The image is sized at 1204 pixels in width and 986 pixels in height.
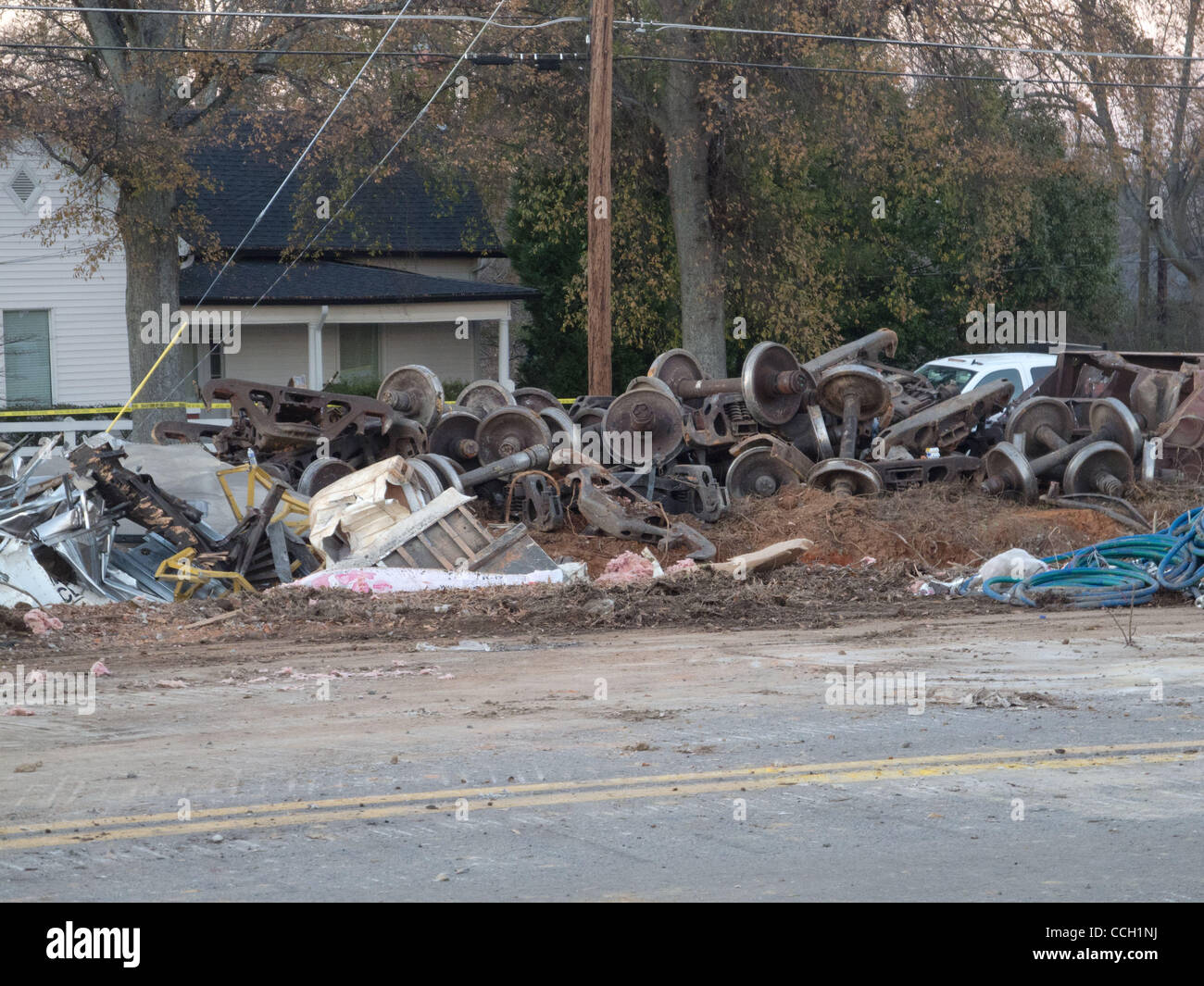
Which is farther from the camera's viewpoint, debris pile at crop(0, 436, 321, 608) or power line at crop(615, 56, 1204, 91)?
power line at crop(615, 56, 1204, 91)

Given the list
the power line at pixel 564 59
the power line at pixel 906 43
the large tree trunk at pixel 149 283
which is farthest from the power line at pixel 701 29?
the large tree trunk at pixel 149 283

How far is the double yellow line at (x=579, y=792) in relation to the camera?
6.24 m

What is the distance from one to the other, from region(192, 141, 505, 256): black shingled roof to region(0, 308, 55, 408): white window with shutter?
4.13m

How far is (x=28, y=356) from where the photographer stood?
29.3 metres

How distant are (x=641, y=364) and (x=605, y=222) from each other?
547 inches

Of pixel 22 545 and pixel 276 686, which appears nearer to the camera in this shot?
pixel 276 686

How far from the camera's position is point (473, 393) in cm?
1830

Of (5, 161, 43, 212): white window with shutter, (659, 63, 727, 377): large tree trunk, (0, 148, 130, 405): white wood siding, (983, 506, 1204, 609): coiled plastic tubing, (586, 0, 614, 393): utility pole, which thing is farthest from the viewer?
(0, 148, 130, 405): white wood siding

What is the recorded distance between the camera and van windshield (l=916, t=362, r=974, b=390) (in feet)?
70.7

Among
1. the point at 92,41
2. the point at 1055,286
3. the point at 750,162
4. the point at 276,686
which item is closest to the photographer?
the point at 276,686

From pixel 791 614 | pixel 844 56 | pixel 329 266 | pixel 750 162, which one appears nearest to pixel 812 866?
pixel 791 614

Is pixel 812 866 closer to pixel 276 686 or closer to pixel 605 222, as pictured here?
pixel 276 686

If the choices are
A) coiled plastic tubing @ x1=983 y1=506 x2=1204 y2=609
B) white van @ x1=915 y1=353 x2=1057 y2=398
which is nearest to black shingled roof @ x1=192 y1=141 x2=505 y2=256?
white van @ x1=915 y1=353 x2=1057 y2=398

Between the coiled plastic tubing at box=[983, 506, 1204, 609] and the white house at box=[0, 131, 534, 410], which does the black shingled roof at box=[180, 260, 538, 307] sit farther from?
the coiled plastic tubing at box=[983, 506, 1204, 609]
